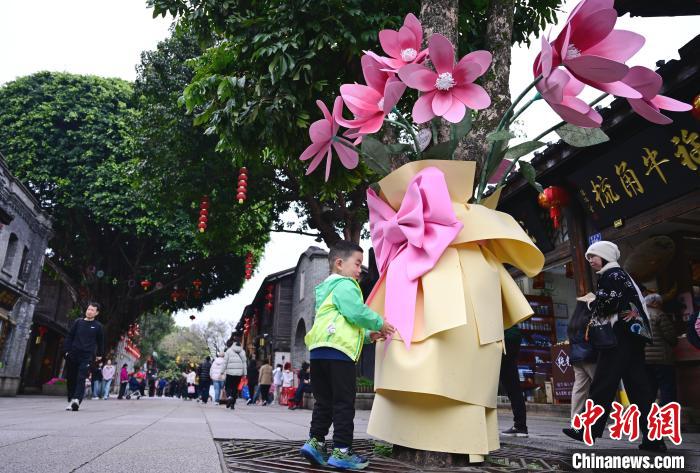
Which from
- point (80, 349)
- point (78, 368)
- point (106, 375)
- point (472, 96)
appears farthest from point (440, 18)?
point (106, 375)

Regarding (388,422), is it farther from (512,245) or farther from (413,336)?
(512,245)

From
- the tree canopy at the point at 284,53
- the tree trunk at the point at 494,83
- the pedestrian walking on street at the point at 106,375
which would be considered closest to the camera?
the tree trunk at the point at 494,83

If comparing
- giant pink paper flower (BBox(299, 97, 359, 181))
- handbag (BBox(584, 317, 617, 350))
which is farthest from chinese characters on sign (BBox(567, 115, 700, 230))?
giant pink paper flower (BBox(299, 97, 359, 181))

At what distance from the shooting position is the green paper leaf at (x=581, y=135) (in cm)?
302

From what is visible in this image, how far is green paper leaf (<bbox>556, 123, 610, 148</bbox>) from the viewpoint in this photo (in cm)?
302

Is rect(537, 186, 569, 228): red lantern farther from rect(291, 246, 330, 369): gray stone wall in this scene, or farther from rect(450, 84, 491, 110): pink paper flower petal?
rect(291, 246, 330, 369): gray stone wall

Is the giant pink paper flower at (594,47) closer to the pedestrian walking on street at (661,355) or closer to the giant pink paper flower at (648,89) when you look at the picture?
the giant pink paper flower at (648,89)

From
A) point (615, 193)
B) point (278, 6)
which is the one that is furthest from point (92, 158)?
point (615, 193)

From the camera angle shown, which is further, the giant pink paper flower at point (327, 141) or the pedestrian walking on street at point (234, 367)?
the pedestrian walking on street at point (234, 367)

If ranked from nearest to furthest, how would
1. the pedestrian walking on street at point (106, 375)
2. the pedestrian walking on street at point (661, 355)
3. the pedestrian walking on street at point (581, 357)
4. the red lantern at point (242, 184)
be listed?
the pedestrian walking on street at point (581, 357) < the pedestrian walking on street at point (661, 355) < the red lantern at point (242, 184) < the pedestrian walking on street at point (106, 375)

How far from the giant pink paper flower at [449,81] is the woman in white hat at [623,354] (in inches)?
85.8

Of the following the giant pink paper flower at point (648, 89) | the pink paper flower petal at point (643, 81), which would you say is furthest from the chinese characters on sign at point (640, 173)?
the pink paper flower petal at point (643, 81)

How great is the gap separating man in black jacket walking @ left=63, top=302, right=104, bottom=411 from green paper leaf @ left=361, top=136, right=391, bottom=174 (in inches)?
230

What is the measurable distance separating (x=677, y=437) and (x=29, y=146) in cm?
2143
